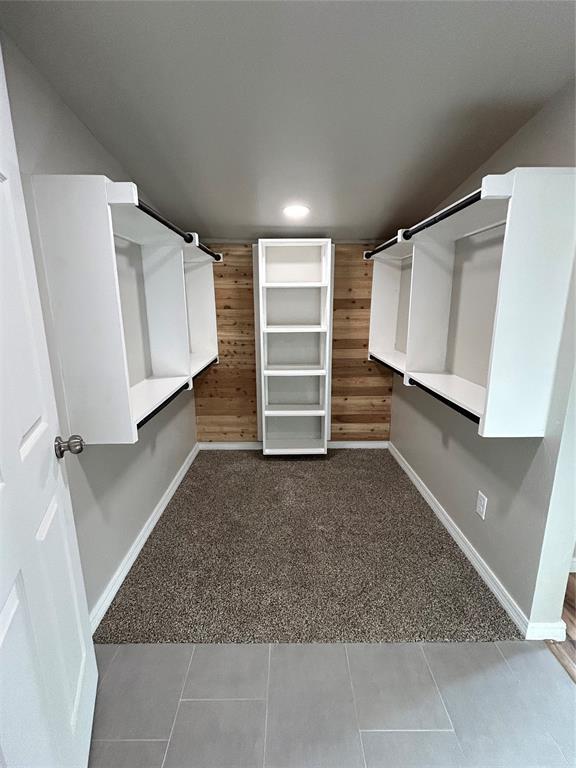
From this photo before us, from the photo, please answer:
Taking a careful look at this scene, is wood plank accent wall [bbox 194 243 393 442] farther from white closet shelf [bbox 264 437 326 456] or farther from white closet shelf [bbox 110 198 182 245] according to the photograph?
white closet shelf [bbox 110 198 182 245]

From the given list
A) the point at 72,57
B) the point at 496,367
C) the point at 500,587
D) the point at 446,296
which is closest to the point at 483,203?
the point at 496,367

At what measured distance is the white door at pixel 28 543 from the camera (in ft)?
2.44

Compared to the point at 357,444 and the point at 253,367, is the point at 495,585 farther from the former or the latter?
the point at 253,367

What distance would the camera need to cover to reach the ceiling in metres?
1.12

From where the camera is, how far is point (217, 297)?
3.23 metres

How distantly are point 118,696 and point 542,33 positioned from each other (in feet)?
9.09

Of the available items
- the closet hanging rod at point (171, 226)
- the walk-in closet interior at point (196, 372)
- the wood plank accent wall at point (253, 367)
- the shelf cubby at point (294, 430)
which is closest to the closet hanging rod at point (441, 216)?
the walk-in closet interior at point (196, 372)

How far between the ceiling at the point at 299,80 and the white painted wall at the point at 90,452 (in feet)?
0.28

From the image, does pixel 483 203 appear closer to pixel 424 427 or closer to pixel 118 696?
pixel 424 427

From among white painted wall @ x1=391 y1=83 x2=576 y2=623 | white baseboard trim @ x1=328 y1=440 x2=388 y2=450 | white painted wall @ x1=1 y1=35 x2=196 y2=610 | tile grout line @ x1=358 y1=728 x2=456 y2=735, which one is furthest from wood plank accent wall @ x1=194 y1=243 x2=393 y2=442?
tile grout line @ x1=358 y1=728 x2=456 y2=735

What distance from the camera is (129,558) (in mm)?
1959

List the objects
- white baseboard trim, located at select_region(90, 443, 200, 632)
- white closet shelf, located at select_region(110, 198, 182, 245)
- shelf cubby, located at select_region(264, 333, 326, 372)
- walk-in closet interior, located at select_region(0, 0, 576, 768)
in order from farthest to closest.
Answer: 1. shelf cubby, located at select_region(264, 333, 326, 372)
2. white baseboard trim, located at select_region(90, 443, 200, 632)
3. white closet shelf, located at select_region(110, 198, 182, 245)
4. walk-in closet interior, located at select_region(0, 0, 576, 768)

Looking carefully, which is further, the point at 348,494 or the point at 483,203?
the point at 348,494

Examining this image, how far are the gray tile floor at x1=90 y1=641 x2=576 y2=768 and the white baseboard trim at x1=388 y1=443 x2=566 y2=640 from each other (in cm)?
6
